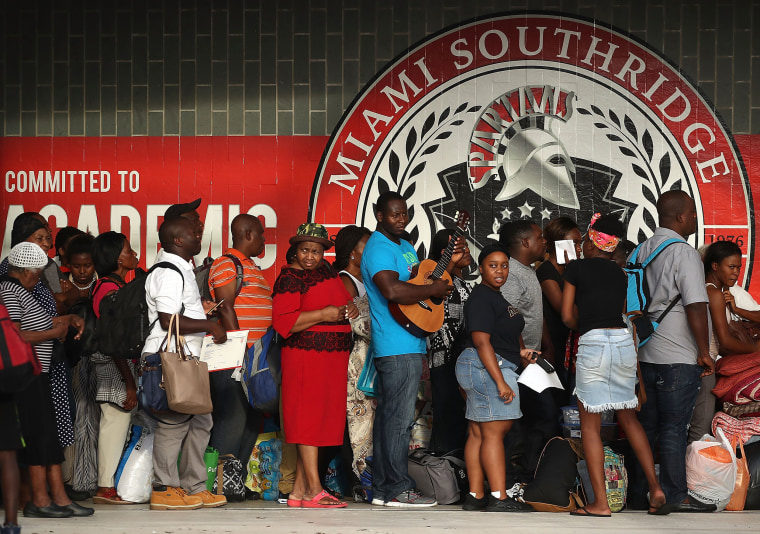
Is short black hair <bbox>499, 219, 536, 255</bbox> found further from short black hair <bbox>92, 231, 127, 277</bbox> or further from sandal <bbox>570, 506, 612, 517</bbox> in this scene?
short black hair <bbox>92, 231, 127, 277</bbox>

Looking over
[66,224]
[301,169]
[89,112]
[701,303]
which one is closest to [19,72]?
[89,112]

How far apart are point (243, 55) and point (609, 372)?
473cm

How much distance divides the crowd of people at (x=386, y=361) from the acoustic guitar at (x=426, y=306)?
4 centimetres

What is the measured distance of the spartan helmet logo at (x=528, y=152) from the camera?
8.89 m

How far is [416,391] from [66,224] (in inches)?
165

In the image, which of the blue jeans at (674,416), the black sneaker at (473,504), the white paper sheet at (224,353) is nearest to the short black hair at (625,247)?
the blue jeans at (674,416)

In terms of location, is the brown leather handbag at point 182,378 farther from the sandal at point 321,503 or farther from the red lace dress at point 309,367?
the sandal at point 321,503

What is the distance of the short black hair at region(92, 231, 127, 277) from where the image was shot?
22.1 ft

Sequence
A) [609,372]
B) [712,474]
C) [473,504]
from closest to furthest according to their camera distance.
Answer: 1. [609,372]
2. [473,504]
3. [712,474]

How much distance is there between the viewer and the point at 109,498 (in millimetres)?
6574

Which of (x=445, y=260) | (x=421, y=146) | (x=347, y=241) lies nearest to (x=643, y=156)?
(x=421, y=146)

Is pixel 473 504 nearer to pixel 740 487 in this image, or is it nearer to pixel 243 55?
pixel 740 487

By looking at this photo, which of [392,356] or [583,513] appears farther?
[392,356]

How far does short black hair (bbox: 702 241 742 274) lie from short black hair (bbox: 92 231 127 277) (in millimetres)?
4082
